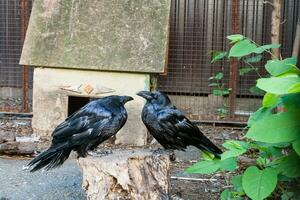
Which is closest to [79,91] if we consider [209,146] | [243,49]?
[209,146]

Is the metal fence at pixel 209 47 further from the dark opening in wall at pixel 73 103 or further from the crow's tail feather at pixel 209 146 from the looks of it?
the crow's tail feather at pixel 209 146

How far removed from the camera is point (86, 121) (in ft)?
13.4

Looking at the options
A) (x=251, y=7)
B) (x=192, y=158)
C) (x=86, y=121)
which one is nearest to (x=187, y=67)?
(x=251, y=7)

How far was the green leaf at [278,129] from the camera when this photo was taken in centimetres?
233

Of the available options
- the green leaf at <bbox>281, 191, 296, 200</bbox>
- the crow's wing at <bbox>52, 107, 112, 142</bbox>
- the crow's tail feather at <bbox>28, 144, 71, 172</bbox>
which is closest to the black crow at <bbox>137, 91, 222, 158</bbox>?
the crow's wing at <bbox>52, 107, 112, 142</bbox>

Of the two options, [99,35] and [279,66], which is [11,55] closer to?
[99,35]

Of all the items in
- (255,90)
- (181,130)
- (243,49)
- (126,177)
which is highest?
(243,49)

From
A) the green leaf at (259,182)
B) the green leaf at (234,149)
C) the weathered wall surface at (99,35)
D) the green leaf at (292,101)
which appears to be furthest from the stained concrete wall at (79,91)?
the green leaf at (292,101)

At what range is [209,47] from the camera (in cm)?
787

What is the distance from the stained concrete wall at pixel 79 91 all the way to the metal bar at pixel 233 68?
1750 millimetres

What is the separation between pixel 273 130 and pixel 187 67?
5.56m

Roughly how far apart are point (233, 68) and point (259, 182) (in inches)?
178

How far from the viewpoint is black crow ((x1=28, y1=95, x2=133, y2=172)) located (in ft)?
13.4

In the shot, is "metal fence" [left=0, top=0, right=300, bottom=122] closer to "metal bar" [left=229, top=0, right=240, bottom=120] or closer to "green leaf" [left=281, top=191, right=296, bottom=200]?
"metal bar" [left=229, top=0, right=240, bottom=120]
